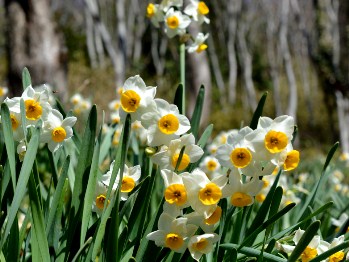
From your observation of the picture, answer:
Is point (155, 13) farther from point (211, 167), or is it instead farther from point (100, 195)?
point (100, 195)

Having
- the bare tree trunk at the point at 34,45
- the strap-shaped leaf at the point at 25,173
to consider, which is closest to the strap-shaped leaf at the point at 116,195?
the strap-shaped leaf at the point at 25,173

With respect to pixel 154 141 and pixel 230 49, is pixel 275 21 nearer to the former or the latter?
pixel 230 49

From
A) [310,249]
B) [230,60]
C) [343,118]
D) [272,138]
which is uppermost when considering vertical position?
[272,138]

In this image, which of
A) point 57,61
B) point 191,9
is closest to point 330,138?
point 57,61

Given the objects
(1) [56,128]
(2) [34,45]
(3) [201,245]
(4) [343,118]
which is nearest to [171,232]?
(3) [201,245]

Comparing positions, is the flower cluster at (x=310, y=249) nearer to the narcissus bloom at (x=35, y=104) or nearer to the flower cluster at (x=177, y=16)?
the narcissus bloom at (x=35, y=104)

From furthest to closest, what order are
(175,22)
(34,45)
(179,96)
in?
(34,45) → (175,22) → (179,96)

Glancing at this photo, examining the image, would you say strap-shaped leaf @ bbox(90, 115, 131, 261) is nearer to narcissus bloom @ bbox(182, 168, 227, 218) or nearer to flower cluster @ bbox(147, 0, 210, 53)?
narcissus bloom @ bbox(182, 168, 227, 218)
